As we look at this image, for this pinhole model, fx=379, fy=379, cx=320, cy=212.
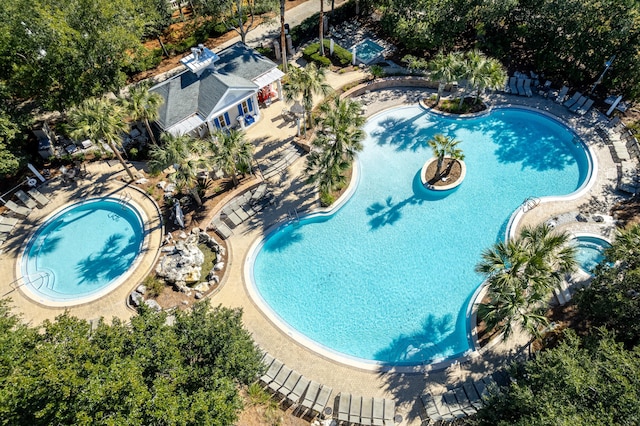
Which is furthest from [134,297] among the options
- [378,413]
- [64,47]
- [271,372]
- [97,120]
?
[64,47]

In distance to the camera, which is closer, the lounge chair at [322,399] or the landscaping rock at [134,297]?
the lounge chair at [322,399]

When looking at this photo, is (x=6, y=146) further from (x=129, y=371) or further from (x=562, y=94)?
(x=562, y=94)

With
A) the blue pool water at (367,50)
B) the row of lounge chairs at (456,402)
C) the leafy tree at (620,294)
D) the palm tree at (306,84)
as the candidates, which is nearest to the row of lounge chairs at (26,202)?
the palm tree at (306,84)

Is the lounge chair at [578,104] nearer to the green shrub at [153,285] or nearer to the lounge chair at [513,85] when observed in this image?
the lounge chair at [513,85]

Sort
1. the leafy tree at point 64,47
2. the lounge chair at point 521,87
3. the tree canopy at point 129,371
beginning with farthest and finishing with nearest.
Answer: the lounge chair at point 521,87
the leafy tree at point 64,47
the tree canopy at point 129,371

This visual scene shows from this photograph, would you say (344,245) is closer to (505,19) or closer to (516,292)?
(516,292)
